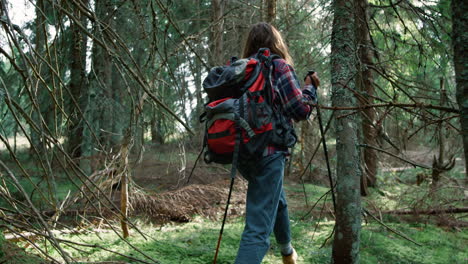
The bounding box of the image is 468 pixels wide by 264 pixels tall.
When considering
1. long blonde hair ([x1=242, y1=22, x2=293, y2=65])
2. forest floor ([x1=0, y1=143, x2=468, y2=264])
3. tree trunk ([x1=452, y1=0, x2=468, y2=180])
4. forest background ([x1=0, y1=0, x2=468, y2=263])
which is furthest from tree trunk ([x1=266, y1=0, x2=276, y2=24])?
tree trunk ([x1=452, y1=0, x2=468, y2=180])

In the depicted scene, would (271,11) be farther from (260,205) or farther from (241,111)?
(260,205)

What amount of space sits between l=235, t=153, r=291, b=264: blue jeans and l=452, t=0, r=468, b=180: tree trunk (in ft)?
4.11

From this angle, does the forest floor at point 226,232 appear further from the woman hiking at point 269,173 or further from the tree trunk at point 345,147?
the woman hiking at point 269,173

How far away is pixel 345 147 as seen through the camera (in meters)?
3.03

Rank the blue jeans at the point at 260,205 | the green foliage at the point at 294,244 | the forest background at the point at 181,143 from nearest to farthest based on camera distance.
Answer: the forest background at the point at 181,143, the blue jeans at the point at 260,205, the green foliage at the point at 294,244

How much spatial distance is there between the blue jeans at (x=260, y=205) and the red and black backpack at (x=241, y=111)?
0.45 feet

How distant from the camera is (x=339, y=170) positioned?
3.07 m

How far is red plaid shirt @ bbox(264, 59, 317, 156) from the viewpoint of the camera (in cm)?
259

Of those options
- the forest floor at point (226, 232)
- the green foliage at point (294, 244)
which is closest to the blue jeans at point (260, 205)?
the forest floor at point (226, 232)

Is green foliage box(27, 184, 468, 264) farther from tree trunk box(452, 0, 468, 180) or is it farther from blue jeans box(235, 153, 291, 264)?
tree trunk box(452, 0, 468, 180)

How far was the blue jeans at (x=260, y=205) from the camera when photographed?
257cm

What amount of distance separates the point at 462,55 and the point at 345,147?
145cm

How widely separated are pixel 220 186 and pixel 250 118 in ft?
11.6

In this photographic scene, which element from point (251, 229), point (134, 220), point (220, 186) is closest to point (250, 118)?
point (251, 229)
